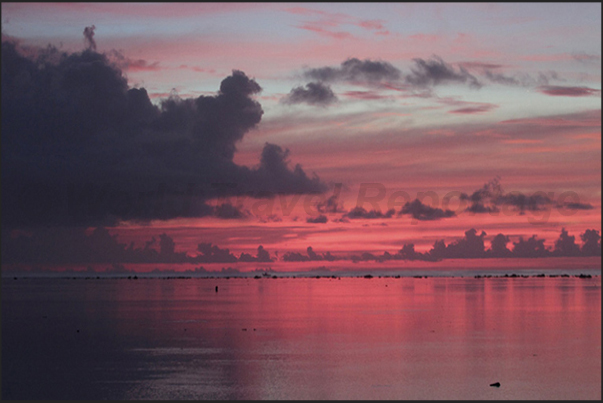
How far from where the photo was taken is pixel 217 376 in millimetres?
35844

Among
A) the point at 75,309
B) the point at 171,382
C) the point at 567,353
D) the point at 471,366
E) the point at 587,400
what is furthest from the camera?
the point at 75,309

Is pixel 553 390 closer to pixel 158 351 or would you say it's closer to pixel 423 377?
pixel 423 377

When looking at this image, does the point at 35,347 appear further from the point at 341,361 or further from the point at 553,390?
the point at 553,390

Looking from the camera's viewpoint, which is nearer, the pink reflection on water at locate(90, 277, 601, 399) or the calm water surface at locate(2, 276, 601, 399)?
the calm water surface at locate(2, 276, 601, 399)

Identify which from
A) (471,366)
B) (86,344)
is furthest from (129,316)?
(471,366)

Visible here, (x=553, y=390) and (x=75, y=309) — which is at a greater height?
(x=553, y=390)

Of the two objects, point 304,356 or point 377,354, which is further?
point 377,354

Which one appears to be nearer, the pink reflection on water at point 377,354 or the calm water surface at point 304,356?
the calm water surface at point 304,356

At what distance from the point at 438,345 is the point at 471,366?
27.2ft

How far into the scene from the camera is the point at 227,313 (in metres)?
75.7

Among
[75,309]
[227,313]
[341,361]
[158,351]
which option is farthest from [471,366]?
[75,309]

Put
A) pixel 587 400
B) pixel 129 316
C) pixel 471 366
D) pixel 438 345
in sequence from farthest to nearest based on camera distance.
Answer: pixel 129 316
pixel 438 345
pixel 471 366
pixel 587 400

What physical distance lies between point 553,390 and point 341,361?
40.3 ft

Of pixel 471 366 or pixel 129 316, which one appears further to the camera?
pixel 129 316
